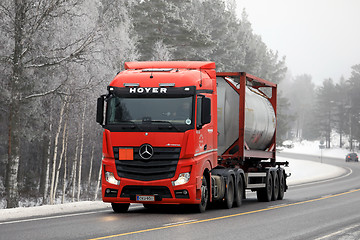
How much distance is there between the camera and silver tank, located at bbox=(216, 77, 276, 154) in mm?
19094

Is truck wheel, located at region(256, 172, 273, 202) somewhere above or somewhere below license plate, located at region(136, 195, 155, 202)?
below

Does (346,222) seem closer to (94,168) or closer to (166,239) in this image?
(166,239)

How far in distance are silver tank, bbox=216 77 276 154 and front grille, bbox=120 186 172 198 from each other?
175 inches

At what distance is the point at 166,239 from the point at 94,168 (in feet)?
163

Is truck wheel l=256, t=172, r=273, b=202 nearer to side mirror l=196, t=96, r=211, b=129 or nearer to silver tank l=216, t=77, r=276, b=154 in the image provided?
silver tank l=216, t=77, r=276, b=154

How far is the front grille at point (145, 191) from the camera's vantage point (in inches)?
595

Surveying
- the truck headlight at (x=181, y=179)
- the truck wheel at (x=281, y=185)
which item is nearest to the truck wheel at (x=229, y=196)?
the truck headlight at (x=181, y=179)

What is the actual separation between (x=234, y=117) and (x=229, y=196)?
7.73 ft

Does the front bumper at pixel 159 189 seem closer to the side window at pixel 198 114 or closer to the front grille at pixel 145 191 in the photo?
the front grille at pixel 145 191

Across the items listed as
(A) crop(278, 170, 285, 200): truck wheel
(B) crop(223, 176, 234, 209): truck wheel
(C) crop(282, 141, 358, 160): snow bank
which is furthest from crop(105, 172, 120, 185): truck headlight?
(C) crop(282, 141, 358, 160): snow bank

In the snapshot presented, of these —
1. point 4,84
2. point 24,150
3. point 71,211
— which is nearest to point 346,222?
point 71,211

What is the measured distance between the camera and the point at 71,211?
16.8 meters

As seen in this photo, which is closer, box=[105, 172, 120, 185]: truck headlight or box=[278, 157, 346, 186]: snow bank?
box=[105, 172, 120, 185]: truck headlight

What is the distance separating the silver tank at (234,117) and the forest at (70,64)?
264 inches
